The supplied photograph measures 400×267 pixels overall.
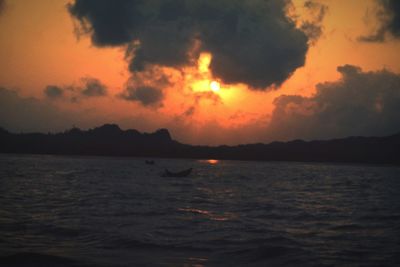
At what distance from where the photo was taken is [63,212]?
984 inches

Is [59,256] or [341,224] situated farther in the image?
[341,224]

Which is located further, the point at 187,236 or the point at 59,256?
the point at 187,236

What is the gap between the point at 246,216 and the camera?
84.6ft

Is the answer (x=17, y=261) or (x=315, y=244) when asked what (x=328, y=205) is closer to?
(x=315, y=244)

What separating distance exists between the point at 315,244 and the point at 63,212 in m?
15.9

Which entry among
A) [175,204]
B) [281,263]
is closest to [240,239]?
[281,263]

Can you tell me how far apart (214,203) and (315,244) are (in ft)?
55.4

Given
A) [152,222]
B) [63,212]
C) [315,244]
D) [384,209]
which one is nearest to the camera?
[315,244]

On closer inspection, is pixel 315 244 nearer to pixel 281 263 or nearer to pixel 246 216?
pixel 281 263

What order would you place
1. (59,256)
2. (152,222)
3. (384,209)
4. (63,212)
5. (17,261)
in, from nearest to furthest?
(17,261) → (59,256) → (152,222) → (63,212) → (384,209)

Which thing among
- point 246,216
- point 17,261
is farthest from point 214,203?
point 17,261

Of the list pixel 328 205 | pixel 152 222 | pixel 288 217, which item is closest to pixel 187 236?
pixel 152 222

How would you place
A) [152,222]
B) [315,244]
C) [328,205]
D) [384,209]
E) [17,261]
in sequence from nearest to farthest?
[17,261], [315,244], [152,222], [384,209], [328,205]

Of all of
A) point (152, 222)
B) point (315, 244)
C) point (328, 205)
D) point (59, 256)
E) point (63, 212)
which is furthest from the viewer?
point (328, 205)
